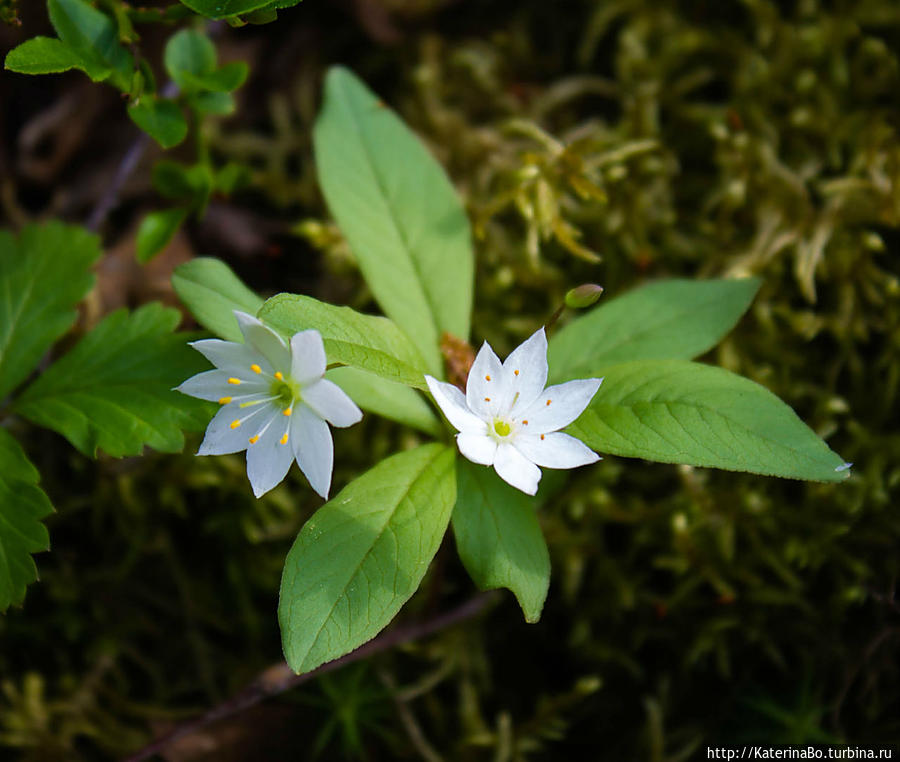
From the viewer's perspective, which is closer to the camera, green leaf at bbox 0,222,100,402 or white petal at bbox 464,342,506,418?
white petal at bbox 464,342,506,418

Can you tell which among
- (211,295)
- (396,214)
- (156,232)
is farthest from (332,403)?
(156,232)

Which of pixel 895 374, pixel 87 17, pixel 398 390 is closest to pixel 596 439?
pixel 398 390

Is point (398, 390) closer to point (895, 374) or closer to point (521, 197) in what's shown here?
point (521, 197)

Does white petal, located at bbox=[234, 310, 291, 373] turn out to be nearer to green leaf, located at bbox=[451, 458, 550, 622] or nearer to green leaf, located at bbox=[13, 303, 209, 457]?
green leaf, located at bbox=[13, 303, 209, 457]

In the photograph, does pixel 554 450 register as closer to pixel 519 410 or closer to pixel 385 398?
pixel 519 410

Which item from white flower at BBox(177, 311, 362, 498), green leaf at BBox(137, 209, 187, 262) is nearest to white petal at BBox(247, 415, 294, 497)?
white flower at BBox(177, 311, 362, 498)

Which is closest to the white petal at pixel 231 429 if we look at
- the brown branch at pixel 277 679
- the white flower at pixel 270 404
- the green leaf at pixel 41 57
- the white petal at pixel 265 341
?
the white flower at pixel 270 404
